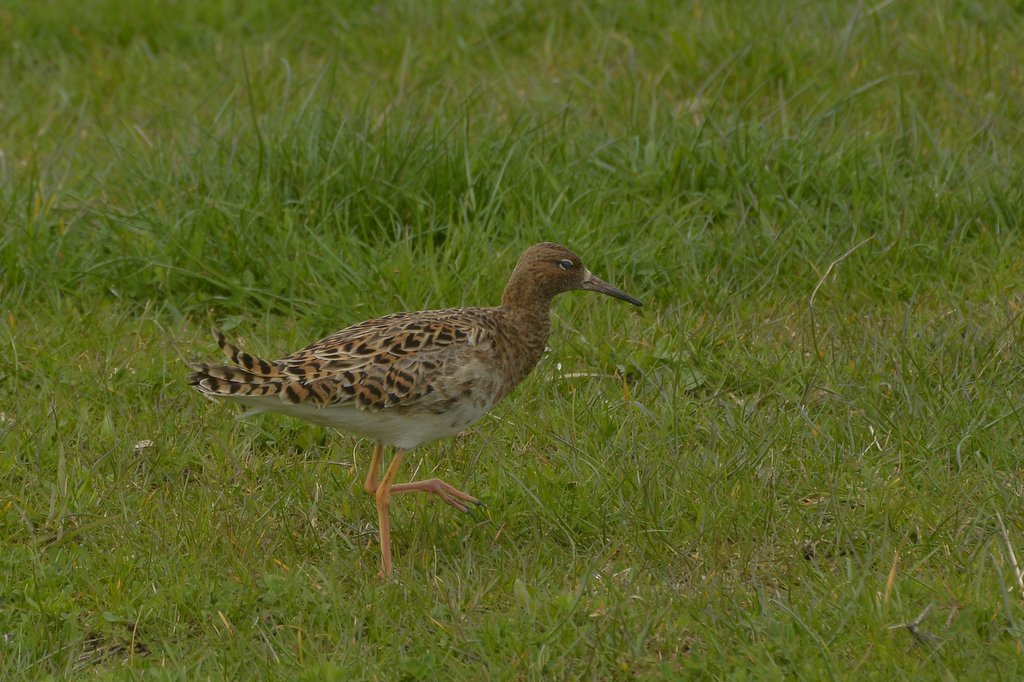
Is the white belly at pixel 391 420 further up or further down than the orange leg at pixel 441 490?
further up

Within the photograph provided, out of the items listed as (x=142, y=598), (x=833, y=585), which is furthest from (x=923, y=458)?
(x=142, y=598)

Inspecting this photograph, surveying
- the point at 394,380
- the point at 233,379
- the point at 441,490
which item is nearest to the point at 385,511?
the point at 441,490

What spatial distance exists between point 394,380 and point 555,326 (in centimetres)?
174

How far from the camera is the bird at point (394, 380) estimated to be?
5855 millimetres

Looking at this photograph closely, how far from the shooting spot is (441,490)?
611 centimetres

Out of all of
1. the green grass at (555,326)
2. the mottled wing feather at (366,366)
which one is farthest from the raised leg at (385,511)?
the mottled wing feather at (366,366)

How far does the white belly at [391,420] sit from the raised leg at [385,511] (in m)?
0.08

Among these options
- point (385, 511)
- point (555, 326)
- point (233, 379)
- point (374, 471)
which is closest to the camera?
point (233, 379)

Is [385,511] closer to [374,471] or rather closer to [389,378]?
[374,471]

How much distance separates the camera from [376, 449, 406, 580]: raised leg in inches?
229

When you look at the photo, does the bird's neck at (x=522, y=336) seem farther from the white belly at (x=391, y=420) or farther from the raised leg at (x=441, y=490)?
the raised leg at (x=441, y=490)

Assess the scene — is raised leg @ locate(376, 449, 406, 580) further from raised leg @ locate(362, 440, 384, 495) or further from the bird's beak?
the bird's beak

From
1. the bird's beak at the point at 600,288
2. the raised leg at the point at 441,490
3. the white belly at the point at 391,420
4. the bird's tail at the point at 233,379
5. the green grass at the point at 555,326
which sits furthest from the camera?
the bird's beak at the point at 600,288

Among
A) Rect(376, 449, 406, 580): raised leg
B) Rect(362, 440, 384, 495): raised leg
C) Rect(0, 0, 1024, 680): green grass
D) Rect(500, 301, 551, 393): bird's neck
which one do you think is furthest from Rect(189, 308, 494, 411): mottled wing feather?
Rect(0, 0, 1024, 680): green grass
